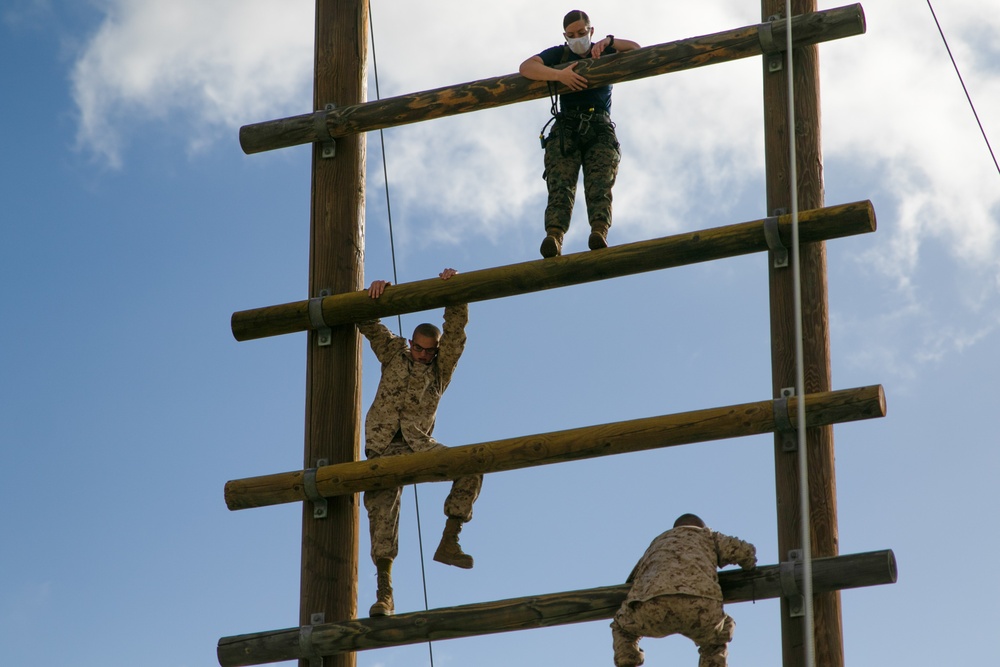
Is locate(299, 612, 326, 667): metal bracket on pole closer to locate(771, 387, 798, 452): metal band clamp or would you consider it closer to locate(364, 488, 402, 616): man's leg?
locate(364, 488, 402, 616): man's leg

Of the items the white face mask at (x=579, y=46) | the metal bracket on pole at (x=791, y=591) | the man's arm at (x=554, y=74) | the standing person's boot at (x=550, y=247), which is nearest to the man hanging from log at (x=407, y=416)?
the standing person's boot at (x=550, y=247)

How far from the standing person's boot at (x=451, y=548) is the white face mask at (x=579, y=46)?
101 inches

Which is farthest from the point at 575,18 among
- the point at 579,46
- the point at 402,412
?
the point at 402,412

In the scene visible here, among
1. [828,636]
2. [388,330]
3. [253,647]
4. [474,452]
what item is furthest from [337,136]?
[828,636]

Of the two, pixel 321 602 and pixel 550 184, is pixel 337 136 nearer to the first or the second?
pixel 550 184

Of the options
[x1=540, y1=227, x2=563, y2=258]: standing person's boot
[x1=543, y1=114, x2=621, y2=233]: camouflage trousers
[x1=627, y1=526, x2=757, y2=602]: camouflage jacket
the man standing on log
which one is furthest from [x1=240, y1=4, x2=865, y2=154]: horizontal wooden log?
[x1=627, y1=526, x2=757, y2=602]: camouflage jacket

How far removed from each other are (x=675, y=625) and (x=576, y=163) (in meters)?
2.79

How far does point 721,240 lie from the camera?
9531mm

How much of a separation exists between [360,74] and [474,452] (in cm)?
252

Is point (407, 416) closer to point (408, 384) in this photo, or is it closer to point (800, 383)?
point (408, 384)

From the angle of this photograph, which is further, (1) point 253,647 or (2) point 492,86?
(2) point 492,86

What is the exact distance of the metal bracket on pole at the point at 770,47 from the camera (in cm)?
993

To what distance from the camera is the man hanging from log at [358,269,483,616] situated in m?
9.81

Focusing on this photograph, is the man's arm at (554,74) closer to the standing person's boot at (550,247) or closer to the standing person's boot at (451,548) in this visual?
the standing person's boot at (550,247)
